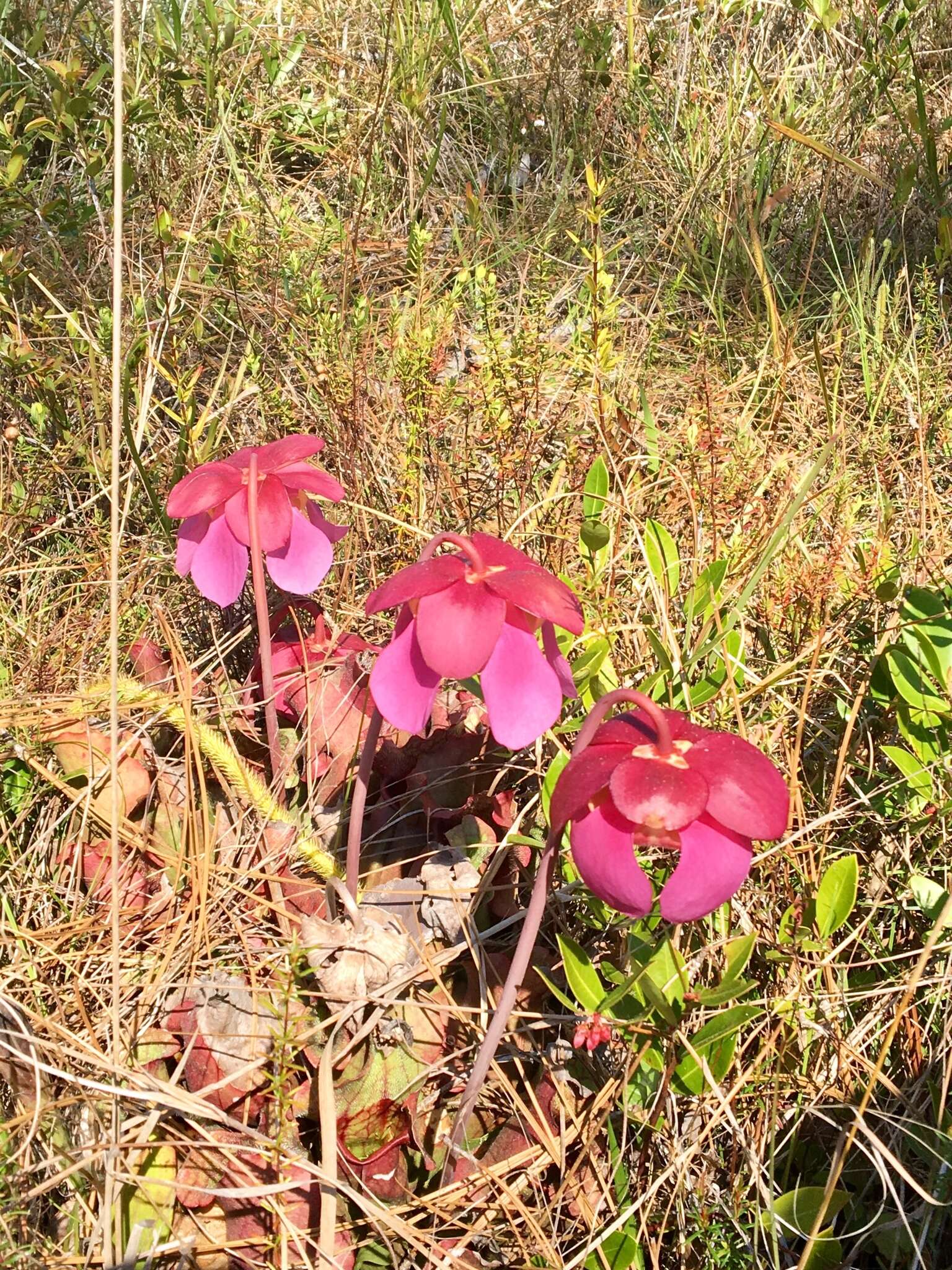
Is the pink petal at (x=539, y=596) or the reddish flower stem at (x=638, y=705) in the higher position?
the pink petal at (x=539, y=596)

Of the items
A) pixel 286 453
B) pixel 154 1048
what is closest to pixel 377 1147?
pixel 154 1048

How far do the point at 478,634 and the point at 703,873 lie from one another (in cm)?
25

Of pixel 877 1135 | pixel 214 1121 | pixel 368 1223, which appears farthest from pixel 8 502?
pixel 877 1135

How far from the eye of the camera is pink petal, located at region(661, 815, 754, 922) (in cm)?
81

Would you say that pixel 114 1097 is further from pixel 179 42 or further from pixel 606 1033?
pixel 179 42

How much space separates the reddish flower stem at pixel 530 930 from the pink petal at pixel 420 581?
158 mm

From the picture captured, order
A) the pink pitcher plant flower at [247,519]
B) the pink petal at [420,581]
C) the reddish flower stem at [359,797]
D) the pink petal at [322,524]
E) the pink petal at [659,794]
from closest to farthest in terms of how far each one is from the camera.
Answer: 1. the pink petal at [659,794]
2. the pink petal at [420,581]
3. the reddish flower stem at [359,797]
4. the pink pitcher plant flower at [247,519]
5. the pink petal at [322,524]

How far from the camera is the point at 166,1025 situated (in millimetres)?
1199

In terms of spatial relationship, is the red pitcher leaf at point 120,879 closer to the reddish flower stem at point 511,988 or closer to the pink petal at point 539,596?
the reddish flower stem at point 511,988

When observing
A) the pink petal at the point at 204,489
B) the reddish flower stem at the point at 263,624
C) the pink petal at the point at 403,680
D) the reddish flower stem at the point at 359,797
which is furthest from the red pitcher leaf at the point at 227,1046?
the pink petal at the point at 204,489

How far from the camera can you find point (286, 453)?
3.92 feet

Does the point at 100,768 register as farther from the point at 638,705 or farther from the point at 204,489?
the point at 638,705

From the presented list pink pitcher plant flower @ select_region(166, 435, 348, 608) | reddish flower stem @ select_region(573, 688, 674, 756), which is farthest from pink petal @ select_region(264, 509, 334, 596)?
reddish flower stem @ select_region(573, 688, 674, 756)

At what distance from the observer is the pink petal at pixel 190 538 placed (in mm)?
1227
